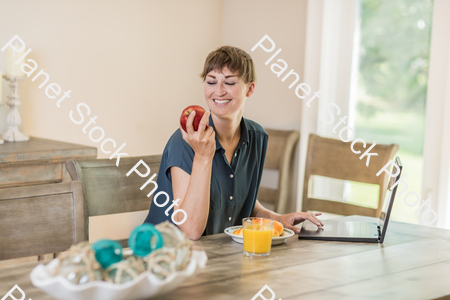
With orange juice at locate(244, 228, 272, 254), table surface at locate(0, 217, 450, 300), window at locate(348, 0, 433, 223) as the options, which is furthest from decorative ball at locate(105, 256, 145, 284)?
window at locate(348, 0, 433, 223)

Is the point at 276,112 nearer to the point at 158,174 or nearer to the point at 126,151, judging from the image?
the point at 126,151

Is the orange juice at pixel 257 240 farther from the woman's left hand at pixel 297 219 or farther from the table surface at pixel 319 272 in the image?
the woman's left hand at pixel 297 219

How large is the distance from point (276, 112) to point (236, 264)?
213 cm

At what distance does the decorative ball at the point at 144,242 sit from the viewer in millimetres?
852

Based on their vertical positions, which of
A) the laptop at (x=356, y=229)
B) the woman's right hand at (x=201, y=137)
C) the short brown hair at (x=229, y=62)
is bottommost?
the laptop at (x=356, y=229)

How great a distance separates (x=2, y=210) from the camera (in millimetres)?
1215

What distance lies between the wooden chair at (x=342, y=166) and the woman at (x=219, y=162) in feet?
2.45

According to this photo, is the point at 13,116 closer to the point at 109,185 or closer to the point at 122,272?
the point at 109,185

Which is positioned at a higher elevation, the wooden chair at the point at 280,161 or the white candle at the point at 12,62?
the white candle at the point at 12,62

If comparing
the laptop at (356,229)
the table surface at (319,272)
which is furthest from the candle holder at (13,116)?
the laptop at (356,229)

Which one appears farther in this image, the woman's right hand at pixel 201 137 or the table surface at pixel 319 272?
the woman's right hand at pixel 201 137

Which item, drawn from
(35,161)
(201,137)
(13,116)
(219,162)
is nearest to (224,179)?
(219,162)

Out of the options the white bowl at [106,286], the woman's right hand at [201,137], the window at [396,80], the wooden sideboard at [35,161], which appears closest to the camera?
the white bowl at [106,286]

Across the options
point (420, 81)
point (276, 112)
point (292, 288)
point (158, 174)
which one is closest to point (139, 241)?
point (292, 288)
